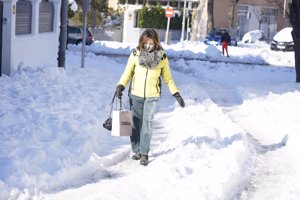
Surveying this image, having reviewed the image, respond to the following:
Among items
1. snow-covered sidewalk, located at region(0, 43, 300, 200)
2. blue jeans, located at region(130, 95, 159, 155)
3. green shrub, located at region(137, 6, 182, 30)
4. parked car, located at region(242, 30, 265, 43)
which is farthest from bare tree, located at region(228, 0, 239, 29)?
blue jeans, located at region(130, 95, 159, 155)

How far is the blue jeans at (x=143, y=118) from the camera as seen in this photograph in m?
8.08

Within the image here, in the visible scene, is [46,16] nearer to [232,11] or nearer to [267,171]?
[267,171]

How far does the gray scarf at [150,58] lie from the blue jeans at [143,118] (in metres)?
0.45

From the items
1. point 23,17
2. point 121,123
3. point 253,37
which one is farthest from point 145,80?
point 253,37

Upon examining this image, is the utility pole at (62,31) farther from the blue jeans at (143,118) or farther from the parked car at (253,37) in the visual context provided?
the parked car at (253,37)

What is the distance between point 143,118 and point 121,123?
1.05 ft

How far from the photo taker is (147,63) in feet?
26.1

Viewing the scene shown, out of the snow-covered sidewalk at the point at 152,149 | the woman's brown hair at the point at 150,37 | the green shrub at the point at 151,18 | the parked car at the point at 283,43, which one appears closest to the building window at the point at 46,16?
the snow-covered sidewalk at the point at 152,149

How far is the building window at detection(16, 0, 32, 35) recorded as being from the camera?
632 inches

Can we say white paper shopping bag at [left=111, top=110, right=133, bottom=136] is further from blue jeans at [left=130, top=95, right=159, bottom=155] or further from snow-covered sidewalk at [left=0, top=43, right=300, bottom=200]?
snow-covered sidewalk at [left=0, top=43, right=300, bottom=200]

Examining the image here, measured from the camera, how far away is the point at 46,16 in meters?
18.6

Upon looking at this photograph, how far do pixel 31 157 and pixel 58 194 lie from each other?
119 centimetres

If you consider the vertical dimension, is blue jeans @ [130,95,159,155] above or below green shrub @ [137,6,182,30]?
below

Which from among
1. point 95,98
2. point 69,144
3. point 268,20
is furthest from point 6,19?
point 268,20
